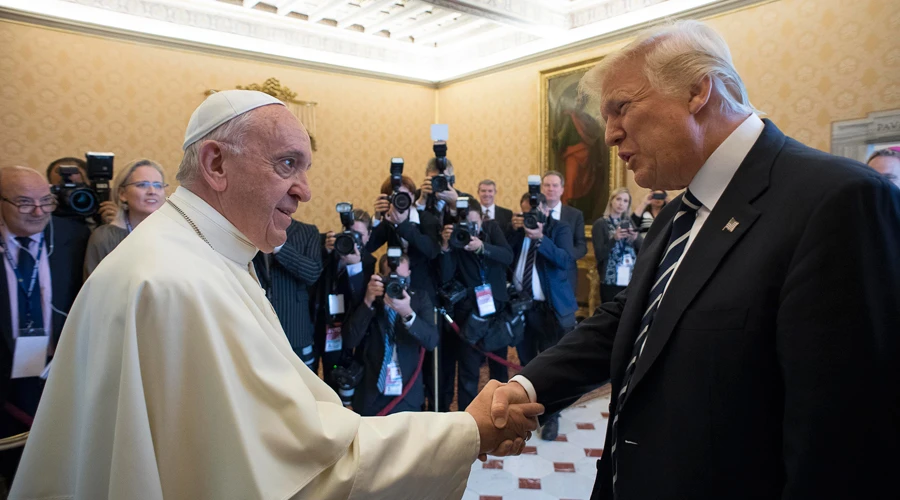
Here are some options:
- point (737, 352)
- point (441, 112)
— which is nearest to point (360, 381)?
point (737, 352)

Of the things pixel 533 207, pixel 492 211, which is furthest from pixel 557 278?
pixel 492 211

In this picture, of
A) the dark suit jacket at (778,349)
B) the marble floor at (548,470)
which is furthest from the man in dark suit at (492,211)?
the dark suit jacket at (778,349)

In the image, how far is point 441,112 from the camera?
10.8 m

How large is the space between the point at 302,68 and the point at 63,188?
238 inches

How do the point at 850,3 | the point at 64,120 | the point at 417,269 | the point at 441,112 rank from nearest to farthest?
the point at 417,269, the point at 850,3, the point at 64,120, the point at 441,112

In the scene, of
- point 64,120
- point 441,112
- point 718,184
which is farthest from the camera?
point 441,112

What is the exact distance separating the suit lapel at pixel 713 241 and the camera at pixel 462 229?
9.27ft

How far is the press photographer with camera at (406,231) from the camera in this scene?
13.7 feet

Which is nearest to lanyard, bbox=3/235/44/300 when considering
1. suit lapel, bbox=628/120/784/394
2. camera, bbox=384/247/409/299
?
camera, bbox=384/247/409/299

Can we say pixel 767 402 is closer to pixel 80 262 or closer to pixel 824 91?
pixel 80 262

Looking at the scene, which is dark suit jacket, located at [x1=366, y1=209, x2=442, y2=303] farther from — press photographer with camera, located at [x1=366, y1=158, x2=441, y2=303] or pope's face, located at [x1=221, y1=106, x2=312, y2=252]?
pope's face, located at [x1=221, y1=106, x2=312, y2=252]

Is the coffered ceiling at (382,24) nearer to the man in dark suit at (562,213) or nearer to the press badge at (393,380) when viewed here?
the man in dark suit at (562,213)

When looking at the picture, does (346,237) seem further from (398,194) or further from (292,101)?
(292,101)

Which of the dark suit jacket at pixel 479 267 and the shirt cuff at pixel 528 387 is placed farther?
the dark suit jacket at pixel 479 267
